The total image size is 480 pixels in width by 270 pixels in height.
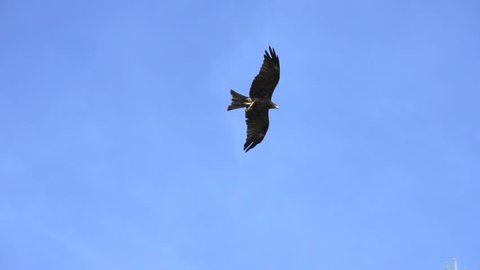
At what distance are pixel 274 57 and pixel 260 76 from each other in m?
0.92

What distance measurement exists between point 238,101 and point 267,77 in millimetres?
1467

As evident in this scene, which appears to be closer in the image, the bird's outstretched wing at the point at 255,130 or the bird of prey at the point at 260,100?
the bird of prey at the point at 260,100

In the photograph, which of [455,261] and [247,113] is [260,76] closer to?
[247,113]

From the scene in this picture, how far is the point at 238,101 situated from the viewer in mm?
36656

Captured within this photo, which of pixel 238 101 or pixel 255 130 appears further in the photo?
pixel 255 130

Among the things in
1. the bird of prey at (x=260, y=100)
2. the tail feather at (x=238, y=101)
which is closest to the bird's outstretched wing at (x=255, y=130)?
the bird of prey at (x=260, y=100)

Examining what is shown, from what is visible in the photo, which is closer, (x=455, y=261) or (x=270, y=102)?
(x=270, y=102)

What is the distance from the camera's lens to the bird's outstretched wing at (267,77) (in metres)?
36.2

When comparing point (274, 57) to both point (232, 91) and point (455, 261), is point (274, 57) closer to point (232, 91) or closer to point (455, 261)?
point (232, 91)

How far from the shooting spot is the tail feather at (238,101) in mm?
36500

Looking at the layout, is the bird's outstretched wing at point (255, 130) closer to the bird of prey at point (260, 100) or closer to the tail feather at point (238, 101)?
the bird of prey at point (260, 100)

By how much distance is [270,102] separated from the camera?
37469 mm

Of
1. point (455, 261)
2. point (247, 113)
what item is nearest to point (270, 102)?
point (247, 113)

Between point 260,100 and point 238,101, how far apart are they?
1021 millimetres
